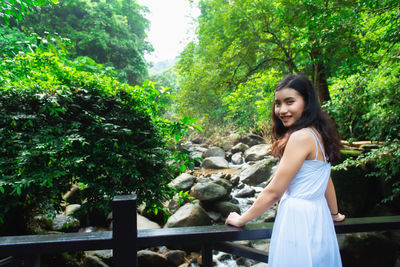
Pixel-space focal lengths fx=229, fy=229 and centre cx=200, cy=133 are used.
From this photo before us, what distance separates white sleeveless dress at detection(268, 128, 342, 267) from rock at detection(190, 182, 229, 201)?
5.51 metres

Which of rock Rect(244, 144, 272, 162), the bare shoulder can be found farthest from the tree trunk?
the bare shoulder

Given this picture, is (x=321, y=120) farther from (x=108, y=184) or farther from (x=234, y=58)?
(x=234, y=58)

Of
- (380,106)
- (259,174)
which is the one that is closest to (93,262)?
(380,106)

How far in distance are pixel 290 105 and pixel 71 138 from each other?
1.73 m

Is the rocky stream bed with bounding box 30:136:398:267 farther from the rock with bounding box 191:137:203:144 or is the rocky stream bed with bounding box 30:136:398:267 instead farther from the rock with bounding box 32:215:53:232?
the rock with bounding box 191:137:203:144

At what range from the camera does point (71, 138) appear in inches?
75.5

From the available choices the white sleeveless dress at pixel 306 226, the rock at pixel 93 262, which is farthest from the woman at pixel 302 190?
the rock at pixel 93 262

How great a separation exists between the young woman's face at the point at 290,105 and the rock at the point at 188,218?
4110 mm

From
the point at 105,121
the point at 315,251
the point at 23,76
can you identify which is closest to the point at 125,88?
the point at 105,121

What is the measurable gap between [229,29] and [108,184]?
6961mm

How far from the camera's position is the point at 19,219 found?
99.2 inches

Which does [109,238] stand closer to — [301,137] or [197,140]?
[301,137]

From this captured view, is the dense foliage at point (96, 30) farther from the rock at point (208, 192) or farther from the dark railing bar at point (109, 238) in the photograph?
the dark railing bar at point (109, 238)

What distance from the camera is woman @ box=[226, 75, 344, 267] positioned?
118cm
